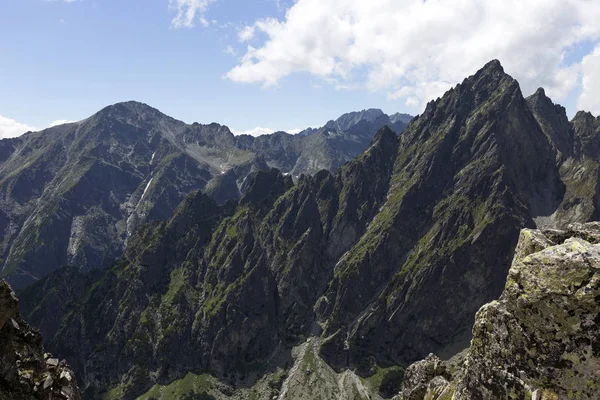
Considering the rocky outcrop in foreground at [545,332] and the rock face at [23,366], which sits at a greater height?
the rocky outcrop in foreground at [545,332]

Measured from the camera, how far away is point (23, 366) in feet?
129

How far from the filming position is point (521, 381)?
1748 centimetres

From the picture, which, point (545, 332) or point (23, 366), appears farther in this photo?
point (23, 366)

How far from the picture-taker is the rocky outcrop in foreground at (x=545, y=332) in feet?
51.0

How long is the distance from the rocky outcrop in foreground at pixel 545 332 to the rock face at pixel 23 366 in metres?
37.5

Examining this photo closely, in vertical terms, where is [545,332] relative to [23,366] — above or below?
above

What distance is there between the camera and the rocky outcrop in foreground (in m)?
15.6

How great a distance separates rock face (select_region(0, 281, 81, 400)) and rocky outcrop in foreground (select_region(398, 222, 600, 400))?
3749 cm

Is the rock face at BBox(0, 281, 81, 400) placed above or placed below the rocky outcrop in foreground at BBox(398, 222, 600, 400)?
below

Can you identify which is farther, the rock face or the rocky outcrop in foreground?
the rock face

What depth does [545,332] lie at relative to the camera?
1659 centimetres

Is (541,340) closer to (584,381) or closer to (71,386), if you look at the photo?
(584,381)

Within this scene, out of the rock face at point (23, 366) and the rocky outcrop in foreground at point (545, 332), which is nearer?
the rocky outcrop in foreground at point (545, 332)

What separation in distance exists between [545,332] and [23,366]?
45049 millimetres
